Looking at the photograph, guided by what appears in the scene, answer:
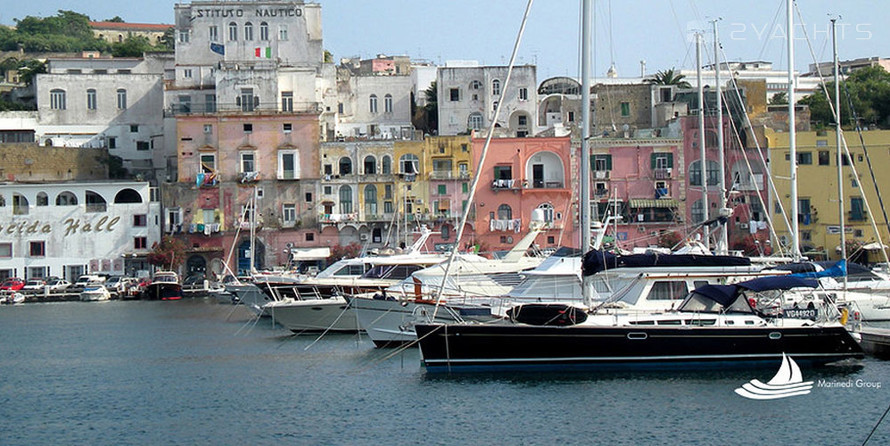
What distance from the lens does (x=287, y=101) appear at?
3228 inches

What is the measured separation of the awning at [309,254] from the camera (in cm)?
7575

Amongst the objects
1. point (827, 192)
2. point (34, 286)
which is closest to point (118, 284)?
point (34, 286)

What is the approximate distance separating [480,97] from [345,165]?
10.5 meters

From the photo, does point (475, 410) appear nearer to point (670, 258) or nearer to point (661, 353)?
point (661, 353)

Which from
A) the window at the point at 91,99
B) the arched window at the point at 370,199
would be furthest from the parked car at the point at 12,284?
the arched window at the point at 370,199

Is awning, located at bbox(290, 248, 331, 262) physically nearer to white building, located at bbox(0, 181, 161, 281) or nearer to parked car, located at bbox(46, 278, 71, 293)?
white building, located at bbox(0, 181, 161, 281)

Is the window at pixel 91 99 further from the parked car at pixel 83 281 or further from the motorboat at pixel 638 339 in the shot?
the motorboat at pixel 638 339

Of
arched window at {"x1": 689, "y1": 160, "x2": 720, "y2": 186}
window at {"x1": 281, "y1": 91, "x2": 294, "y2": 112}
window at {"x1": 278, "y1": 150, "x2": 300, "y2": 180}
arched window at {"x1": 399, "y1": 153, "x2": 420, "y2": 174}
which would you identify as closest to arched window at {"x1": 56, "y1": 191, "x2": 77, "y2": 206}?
window at {"x1": 278, "y1": 150, "x2": 300, "y2": 180}

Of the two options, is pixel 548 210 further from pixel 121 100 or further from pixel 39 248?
pixel 39 248

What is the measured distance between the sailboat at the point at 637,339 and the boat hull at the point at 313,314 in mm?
14540

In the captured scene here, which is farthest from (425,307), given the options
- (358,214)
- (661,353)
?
(358,214)

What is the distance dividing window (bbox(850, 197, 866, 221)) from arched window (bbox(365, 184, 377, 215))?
28.8 m

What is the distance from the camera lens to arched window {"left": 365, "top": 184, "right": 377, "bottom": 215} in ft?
265
